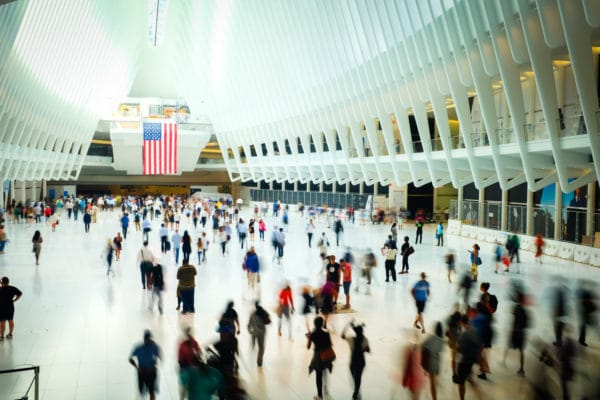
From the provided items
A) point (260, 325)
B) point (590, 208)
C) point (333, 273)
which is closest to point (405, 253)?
point (333, 273)

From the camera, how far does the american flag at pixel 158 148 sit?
36969mm

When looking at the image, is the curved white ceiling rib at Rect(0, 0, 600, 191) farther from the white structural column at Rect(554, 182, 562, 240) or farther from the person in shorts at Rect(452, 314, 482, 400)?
the person in shorts at Rect(452, 314, 482, 400)

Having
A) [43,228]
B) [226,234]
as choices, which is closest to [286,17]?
[226,234]

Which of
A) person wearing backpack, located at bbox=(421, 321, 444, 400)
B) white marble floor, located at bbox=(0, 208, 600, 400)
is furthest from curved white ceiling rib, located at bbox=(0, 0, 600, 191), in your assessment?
person wearing backpack, located at bbox=(421, 321, 444, 400)

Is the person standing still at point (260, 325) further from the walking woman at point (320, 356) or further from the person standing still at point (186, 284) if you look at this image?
the person standing still at point (186, 284)

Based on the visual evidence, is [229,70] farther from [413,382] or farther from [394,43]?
[413,382]

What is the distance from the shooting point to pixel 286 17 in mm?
25734

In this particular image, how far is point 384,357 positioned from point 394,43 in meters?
13.1

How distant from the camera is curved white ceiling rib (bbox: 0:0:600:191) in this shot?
13.0 m

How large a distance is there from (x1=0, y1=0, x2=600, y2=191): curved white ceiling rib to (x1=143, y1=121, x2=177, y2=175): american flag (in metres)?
4.66

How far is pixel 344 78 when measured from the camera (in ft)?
76.5

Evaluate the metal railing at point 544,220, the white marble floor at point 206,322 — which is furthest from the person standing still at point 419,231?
the metal railing at point 544,220

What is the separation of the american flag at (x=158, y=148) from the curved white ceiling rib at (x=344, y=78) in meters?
4.66

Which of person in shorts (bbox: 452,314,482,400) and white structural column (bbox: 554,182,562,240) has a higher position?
white structural column (bbox: 554,182,562,240)
